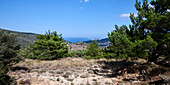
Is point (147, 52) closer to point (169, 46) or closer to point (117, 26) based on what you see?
point (169, 46)

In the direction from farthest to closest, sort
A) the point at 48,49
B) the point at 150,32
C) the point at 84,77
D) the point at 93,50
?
the point at 93,50
the point at 48,49
the point at 150,32
the point at 84,77

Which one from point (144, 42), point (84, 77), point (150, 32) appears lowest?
point (84, 77)

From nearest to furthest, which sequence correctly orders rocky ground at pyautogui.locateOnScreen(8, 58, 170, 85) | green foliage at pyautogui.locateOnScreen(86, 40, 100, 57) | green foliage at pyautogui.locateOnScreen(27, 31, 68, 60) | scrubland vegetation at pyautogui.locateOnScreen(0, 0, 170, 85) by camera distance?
1. rocky ground at pyautogui.locateOnScreen(8, 58, 170, 85)
2. scrubland vegetation at pyautogui.locateOnScreen(0, 0, 170, 85)
3. green foliage at pyautogui.locateOnScreen(27, 31, 68, 60)
4. green foliage at pyautogui.locateOnScreen(86, 40, 100, 57)

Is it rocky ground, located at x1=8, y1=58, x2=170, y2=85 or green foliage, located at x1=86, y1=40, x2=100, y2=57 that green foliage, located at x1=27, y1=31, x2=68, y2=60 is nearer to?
green foliage, located at x1=86, y1=40, x2=100, y2=57

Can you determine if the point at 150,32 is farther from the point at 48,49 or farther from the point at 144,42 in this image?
the point at 48,49

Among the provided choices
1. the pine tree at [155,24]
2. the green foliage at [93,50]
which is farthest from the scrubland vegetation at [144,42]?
the green foliage at [93,50]

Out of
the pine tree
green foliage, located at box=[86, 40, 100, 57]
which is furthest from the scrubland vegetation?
green foliage, located at box=[86, 40, 100, 57]

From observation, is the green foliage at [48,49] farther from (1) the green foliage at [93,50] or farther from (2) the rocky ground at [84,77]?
(2) the rocky ground at [84,77]

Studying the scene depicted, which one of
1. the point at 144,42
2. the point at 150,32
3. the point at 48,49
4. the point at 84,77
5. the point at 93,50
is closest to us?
the point at 144,42

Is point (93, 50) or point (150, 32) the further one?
point (93, 50)

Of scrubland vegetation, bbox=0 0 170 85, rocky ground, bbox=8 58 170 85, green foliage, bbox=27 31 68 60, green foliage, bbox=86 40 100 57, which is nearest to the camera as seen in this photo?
rocky ground, bbox=8 58 170 85

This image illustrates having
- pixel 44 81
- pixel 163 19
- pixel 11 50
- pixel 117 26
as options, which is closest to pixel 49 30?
pixel 11 50

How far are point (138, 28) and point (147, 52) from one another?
3528 millimetres

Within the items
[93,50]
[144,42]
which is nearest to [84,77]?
[144,42]
